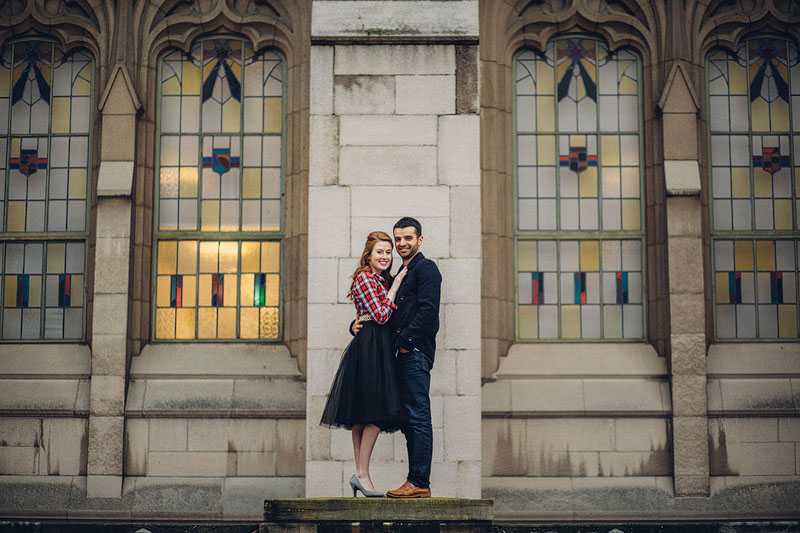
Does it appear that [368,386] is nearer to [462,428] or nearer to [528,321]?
[462,428]

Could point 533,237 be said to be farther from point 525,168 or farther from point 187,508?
point 187,508

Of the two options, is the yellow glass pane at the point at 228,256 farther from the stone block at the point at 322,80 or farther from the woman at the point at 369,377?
the woman at the point at 369,377

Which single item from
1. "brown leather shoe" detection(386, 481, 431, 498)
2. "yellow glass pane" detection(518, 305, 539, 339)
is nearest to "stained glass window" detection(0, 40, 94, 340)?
"yellow glass pane" detection(518, 305, 539, 339)

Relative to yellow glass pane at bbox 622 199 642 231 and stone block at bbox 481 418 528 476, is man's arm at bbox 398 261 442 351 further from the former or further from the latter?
yellow glass pane at bbox 622 199 642 231

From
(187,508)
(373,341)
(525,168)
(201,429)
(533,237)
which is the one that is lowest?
(187,508)

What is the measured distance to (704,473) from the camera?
12.3 m

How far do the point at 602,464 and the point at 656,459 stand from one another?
2.12 ft

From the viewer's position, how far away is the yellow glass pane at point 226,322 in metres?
13.2

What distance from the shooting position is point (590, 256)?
43.7 feet

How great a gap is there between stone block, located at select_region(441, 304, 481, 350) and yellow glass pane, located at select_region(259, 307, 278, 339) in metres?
2.75

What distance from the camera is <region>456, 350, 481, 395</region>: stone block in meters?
11.3

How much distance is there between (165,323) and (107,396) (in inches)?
48.0

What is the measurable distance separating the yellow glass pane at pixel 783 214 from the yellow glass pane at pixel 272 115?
21.3 ft

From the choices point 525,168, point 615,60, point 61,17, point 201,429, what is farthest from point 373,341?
point 61,17
